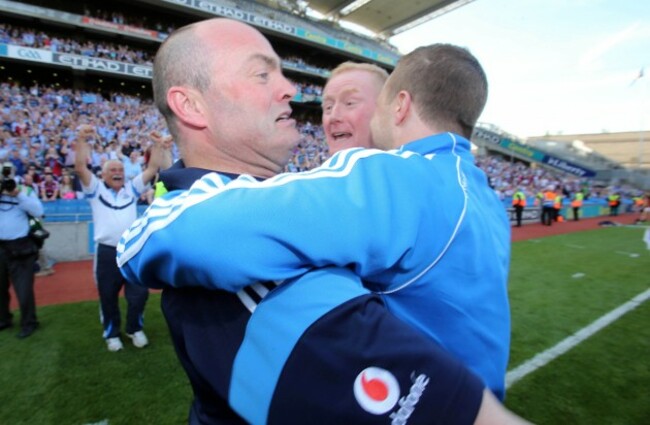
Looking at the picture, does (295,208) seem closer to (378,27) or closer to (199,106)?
(199,106)

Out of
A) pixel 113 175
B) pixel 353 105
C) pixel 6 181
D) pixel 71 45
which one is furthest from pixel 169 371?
pixel 71 45

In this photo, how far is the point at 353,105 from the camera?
2363mm

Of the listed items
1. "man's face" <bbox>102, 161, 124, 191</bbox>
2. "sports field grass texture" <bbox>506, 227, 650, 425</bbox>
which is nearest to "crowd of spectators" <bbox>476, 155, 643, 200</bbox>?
"sports field grass texture" <bbox>506, 227, 650, 425</bbox>

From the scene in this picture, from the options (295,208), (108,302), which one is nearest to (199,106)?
(295,208)

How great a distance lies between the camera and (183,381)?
3967 mm

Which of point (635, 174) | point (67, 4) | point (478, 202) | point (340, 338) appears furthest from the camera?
point (635, 174)

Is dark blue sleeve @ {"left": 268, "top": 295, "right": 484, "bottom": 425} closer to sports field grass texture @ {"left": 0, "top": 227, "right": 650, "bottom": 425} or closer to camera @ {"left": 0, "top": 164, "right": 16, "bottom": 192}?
sports field grass texture @ {"left": 0, "top": 227, "right": 650, "bottom": 425}

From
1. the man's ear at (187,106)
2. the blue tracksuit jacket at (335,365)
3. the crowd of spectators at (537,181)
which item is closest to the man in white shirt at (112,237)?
the man's ear at (187,106)

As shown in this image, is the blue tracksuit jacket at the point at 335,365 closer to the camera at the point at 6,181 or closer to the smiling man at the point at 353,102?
the smiling man at the point at 353,102

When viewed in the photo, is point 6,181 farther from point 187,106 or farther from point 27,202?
point 187,106

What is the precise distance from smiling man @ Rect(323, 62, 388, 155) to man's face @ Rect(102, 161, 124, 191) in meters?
3.41

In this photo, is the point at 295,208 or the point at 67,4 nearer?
the point at 295,208

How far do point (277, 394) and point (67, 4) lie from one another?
113 feet

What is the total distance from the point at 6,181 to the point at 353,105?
4.97 metres
